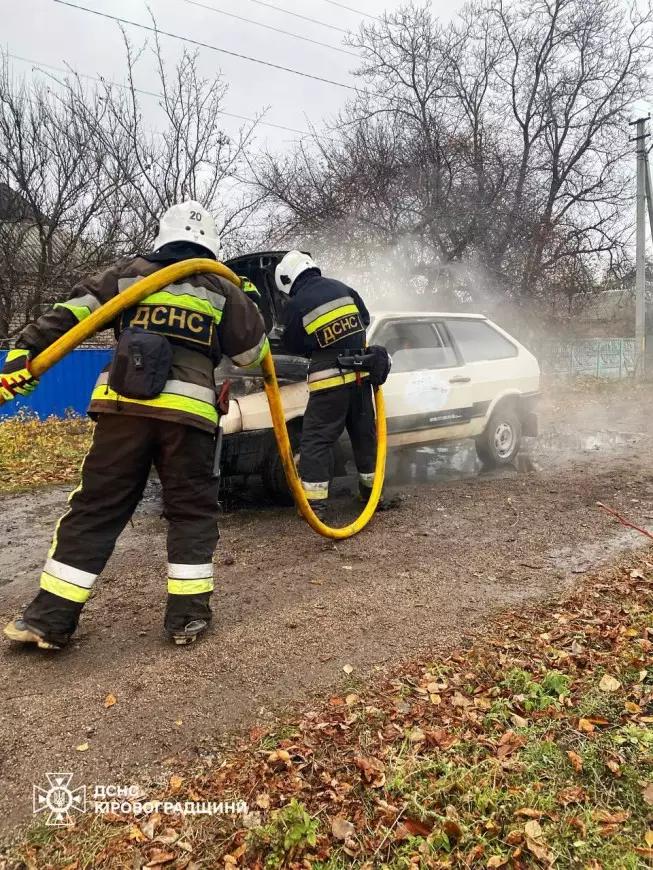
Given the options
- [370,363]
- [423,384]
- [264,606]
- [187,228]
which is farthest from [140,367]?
[423,384]

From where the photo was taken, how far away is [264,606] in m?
3.38

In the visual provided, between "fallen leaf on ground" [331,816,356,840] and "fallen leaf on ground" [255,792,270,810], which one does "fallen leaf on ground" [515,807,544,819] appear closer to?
"fallen leaf on ground" [331,816,356,840]

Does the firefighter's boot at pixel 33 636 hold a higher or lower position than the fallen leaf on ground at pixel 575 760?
higher

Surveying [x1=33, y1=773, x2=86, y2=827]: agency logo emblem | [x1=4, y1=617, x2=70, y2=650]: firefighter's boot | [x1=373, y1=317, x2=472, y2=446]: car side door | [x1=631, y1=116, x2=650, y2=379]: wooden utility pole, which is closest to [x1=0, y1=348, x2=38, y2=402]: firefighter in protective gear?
[x1=4, y1=617, x2=70, y2=650]: firefighter's boot

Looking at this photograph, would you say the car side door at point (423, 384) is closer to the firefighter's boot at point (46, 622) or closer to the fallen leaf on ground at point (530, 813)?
the firefighter's boot at point (46, 622)

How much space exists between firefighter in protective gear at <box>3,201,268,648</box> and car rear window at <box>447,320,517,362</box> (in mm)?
3574

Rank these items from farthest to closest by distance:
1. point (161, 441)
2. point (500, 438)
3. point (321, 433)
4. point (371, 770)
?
1. point (500, 438)
2. point (321, 433)
3. point (161, 441)
4. point (371, 770)

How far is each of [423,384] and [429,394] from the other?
0.11 m

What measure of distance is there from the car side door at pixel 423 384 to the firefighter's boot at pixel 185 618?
2.86m

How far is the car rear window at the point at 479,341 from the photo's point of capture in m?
6.28

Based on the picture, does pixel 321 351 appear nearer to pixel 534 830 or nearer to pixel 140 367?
pixel 140 367

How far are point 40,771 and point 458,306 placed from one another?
13.7 m

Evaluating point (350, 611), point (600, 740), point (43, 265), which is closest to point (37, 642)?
point (350, 611)

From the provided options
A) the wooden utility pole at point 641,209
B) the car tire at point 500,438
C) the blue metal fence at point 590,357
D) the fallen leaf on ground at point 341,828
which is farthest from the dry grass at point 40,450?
the wooden utility pole at point 641,209
